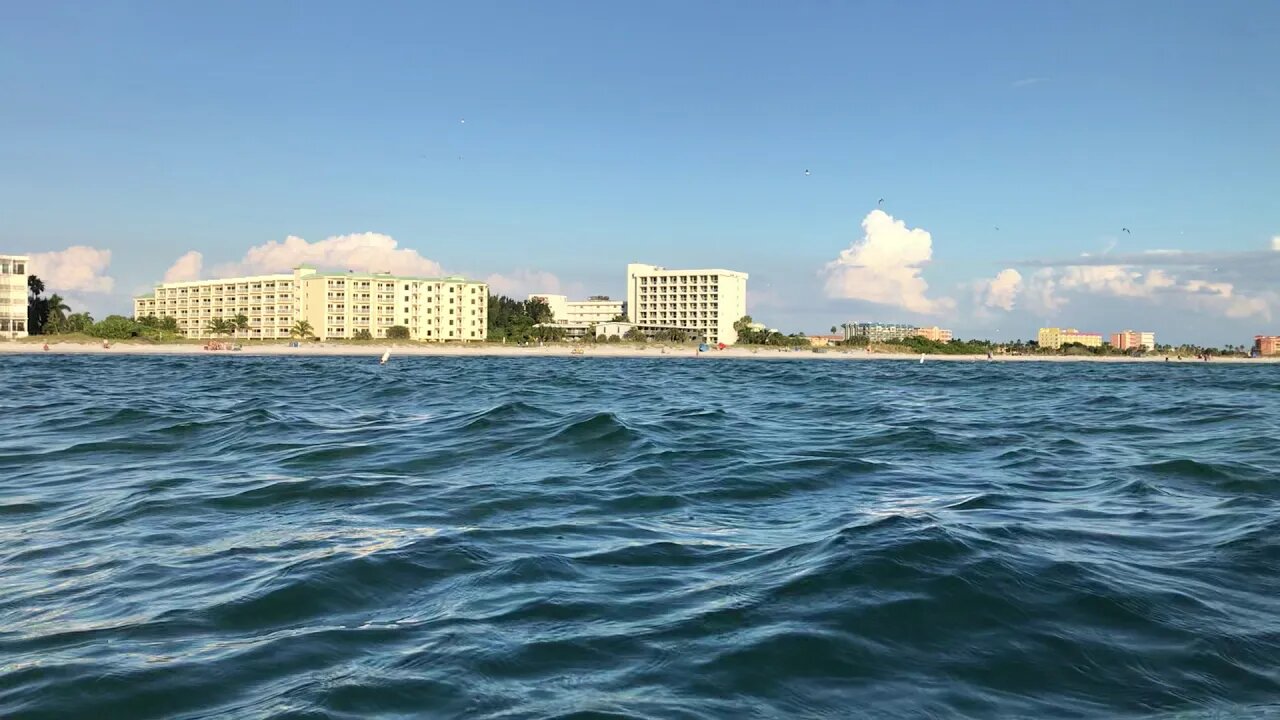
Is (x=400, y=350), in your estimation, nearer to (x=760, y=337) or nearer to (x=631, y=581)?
(x=760, y=337)

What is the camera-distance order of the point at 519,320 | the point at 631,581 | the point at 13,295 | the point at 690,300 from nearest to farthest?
the point at 631,581
the point at 13,295
the point at 519,320
the point at 690,300

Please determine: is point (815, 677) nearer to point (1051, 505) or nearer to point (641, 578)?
point (641, 578)

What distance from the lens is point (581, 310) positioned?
192125 millimetres

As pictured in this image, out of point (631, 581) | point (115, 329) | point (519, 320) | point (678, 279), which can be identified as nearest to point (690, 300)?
point (678, 279)

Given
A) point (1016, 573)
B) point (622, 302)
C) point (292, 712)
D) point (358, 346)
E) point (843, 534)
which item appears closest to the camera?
point (292, 712)

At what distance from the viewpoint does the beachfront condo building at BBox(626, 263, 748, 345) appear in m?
179

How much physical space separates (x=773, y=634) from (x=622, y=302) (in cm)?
19324

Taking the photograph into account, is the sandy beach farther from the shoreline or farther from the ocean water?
the ocean water

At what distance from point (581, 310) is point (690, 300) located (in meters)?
25.3

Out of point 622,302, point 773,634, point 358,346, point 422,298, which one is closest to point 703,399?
point 773,634

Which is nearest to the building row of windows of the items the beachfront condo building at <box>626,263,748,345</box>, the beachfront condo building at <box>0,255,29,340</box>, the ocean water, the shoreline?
the beachfront condo building at <box>626,263,748,345</box>

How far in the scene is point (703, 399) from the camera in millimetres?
25312

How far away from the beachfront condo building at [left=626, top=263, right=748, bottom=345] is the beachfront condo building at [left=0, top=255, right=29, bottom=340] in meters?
108

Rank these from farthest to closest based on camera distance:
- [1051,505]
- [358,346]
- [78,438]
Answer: [358,346]
[78,438]
[1051,505]
